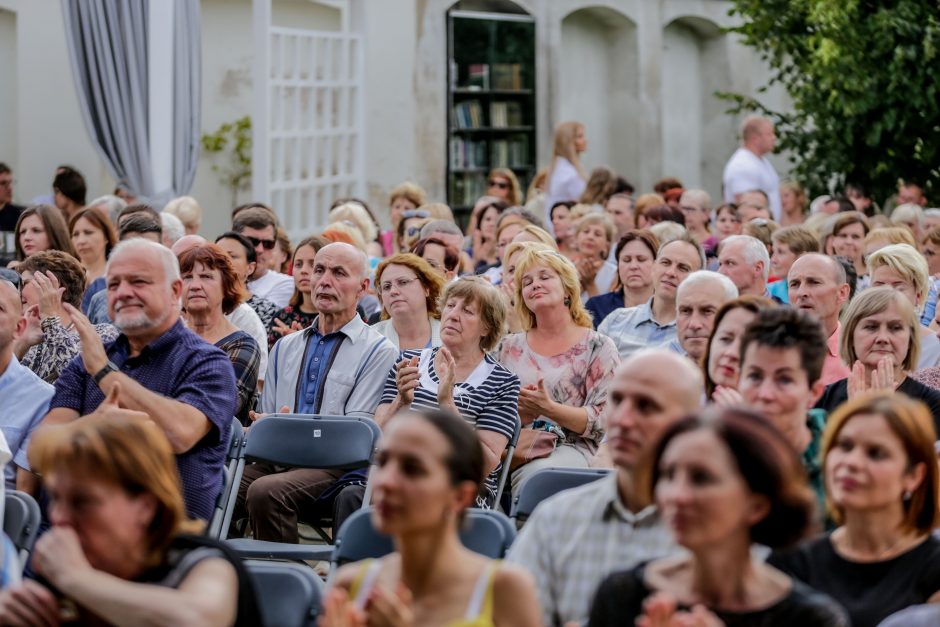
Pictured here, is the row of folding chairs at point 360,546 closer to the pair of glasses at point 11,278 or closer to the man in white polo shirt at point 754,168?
the pair of glasses at point 11,278

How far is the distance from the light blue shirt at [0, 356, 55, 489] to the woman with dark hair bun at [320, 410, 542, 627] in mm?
2374

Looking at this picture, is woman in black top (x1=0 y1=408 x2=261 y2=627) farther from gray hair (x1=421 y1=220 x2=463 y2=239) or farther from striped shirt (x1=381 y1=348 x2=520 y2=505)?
gray hair (x1=421 y1=220 x2=463 y2=239)

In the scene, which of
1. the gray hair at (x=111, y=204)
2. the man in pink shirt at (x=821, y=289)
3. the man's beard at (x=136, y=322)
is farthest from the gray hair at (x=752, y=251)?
the gray hair at (x=111, y=204)

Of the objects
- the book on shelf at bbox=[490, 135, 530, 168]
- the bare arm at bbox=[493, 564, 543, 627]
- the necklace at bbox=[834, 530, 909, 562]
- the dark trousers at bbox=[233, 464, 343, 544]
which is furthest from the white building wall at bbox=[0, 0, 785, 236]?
the bare arm at bbox=[493, 564, 543, 627]

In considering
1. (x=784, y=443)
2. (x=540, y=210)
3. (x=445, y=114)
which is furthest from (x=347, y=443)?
(x=445, y=114)

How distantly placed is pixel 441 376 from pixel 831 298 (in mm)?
1790

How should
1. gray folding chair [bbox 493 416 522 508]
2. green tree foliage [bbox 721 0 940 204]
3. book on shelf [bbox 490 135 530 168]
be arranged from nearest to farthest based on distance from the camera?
gray folding chair [bbox 493 416 522 508] → green tree foliage [bbox 721 0 940 204] → book on shelf [bbox 490 135 530 168]

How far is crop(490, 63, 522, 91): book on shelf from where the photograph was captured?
1520 centimetres

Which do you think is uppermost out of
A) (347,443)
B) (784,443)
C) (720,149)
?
(720,149)

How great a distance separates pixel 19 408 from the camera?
5.00 metres

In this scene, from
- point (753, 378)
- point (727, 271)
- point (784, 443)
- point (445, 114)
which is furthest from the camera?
point (445, 114)

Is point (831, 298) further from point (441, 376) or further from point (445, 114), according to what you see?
point (445, 114)

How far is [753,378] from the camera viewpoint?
3.75 metres

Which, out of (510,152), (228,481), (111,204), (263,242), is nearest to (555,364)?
(228,481)
